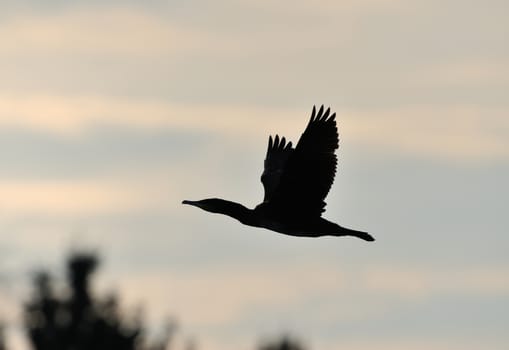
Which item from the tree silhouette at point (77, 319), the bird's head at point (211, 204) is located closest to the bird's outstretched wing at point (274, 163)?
the bird's head at point (211, 204)

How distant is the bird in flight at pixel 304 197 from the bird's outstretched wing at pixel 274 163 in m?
0.98

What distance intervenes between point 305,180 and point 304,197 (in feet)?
0.61

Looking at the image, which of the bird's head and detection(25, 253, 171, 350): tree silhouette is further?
detection(25, 253, 171, 350): tree silhouette

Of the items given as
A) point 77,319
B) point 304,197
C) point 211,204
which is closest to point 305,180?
point 304,197

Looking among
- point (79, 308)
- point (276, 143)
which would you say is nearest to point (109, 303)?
point (79, 308)

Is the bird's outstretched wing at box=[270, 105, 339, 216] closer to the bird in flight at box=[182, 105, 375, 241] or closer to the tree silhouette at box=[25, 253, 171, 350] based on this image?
the bird in flight at box=[182, 105, 375, 241]

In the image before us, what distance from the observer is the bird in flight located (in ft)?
93.1

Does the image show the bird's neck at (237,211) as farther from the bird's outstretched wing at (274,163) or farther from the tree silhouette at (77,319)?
the tree silhouette at (77,319)

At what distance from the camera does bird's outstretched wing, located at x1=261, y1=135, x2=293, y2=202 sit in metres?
30.2

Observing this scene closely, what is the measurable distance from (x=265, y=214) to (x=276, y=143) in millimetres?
3396

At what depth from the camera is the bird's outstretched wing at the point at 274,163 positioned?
99.0ft

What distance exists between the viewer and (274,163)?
3127 cm

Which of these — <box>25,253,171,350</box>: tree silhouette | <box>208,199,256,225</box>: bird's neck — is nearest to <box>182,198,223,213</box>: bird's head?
<box>208,199,256,225</box>: bird's neck

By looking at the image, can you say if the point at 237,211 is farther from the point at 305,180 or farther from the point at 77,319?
the point at 77,319
